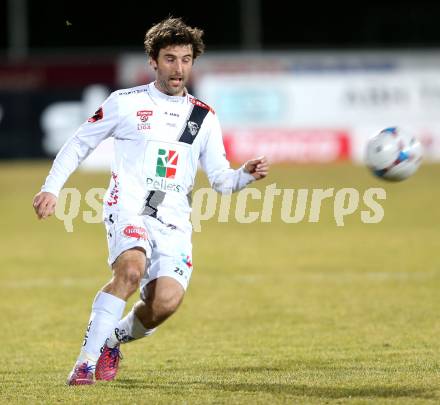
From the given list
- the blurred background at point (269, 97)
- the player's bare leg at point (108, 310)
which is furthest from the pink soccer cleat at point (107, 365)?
the blurred background at point (269, 97)

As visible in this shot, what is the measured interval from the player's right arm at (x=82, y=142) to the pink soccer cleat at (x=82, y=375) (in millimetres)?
1058

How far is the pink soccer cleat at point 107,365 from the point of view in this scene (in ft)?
21.4

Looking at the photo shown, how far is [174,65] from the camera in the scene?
258 inches

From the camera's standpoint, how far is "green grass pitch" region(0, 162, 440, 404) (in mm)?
6281

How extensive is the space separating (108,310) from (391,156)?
2.51 meters

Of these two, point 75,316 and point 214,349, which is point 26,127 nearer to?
point 75,316

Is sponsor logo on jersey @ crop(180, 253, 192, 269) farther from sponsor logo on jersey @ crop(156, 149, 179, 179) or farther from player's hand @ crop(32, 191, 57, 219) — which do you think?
player's hand @ crop(32, 191, 57, 219)

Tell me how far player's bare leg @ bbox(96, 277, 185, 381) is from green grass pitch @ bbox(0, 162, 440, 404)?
→ 0.15 meters

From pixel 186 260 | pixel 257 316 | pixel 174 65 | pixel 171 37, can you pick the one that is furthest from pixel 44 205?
pixel 257 316

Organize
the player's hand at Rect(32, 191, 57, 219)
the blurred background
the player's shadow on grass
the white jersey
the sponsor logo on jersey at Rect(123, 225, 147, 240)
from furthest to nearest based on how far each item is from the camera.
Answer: the blurred background
the white jersey
the sponsor logo on jersey at Rect(123, 225, 147, 240)
the player's hand at Rect(32, 191, 57, 219)
the player's shadow on grass

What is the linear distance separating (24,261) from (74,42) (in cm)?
2079

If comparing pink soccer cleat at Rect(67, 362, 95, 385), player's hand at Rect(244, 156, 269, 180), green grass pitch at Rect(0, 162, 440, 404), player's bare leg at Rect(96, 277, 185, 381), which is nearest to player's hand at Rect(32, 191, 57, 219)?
player's bare leg at Rect(96, 277, 185, 381)

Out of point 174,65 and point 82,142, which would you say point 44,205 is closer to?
point 82,142

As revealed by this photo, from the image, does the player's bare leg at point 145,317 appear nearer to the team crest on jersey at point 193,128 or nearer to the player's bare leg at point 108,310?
the player's bare leg at point 108,310
